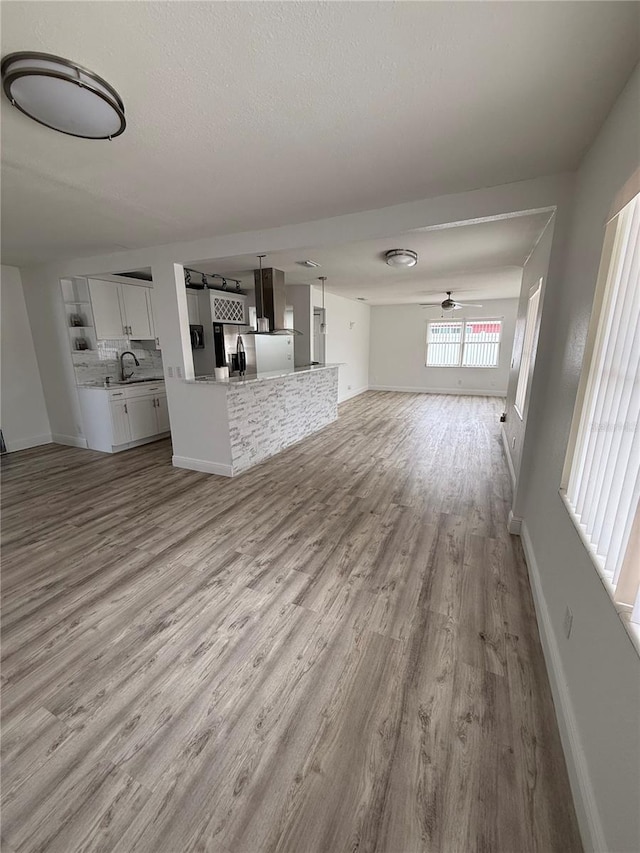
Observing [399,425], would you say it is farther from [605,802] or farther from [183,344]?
[605,802]

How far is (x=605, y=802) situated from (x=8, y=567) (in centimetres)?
345

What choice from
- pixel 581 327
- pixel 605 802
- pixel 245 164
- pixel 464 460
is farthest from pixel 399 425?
pixel 605 802

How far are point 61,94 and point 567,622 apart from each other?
10.1 feet

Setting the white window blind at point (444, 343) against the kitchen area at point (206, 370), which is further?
the white window blind at point (444, 343)

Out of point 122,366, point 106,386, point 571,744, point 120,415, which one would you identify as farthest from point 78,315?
point 571,744

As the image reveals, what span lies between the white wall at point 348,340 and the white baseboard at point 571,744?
17.5 ft

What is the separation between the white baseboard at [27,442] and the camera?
5.07 meters

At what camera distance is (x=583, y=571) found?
1.41 metres

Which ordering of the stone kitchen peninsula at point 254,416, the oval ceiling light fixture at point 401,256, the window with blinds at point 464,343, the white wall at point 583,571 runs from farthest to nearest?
the window with blinds at point 464,343 < the stone kitchen peninsula at point 254,416 < the oval ceiling light fixture at point 401,256 < the white wall at point 583,571

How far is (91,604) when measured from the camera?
2.11 metres

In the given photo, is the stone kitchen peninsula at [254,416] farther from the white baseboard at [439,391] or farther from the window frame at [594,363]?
the white baseboard at [439,391]

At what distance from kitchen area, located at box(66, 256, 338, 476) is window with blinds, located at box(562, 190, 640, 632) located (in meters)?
3.13

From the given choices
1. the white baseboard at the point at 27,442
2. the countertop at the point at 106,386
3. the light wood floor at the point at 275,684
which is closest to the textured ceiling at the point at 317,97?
the light wood floor at the point at 275,684

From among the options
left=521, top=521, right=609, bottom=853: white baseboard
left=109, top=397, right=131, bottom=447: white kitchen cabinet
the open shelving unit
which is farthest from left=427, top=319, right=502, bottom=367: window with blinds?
left=521, top=521, right=609, bottom=853: white baseboard
